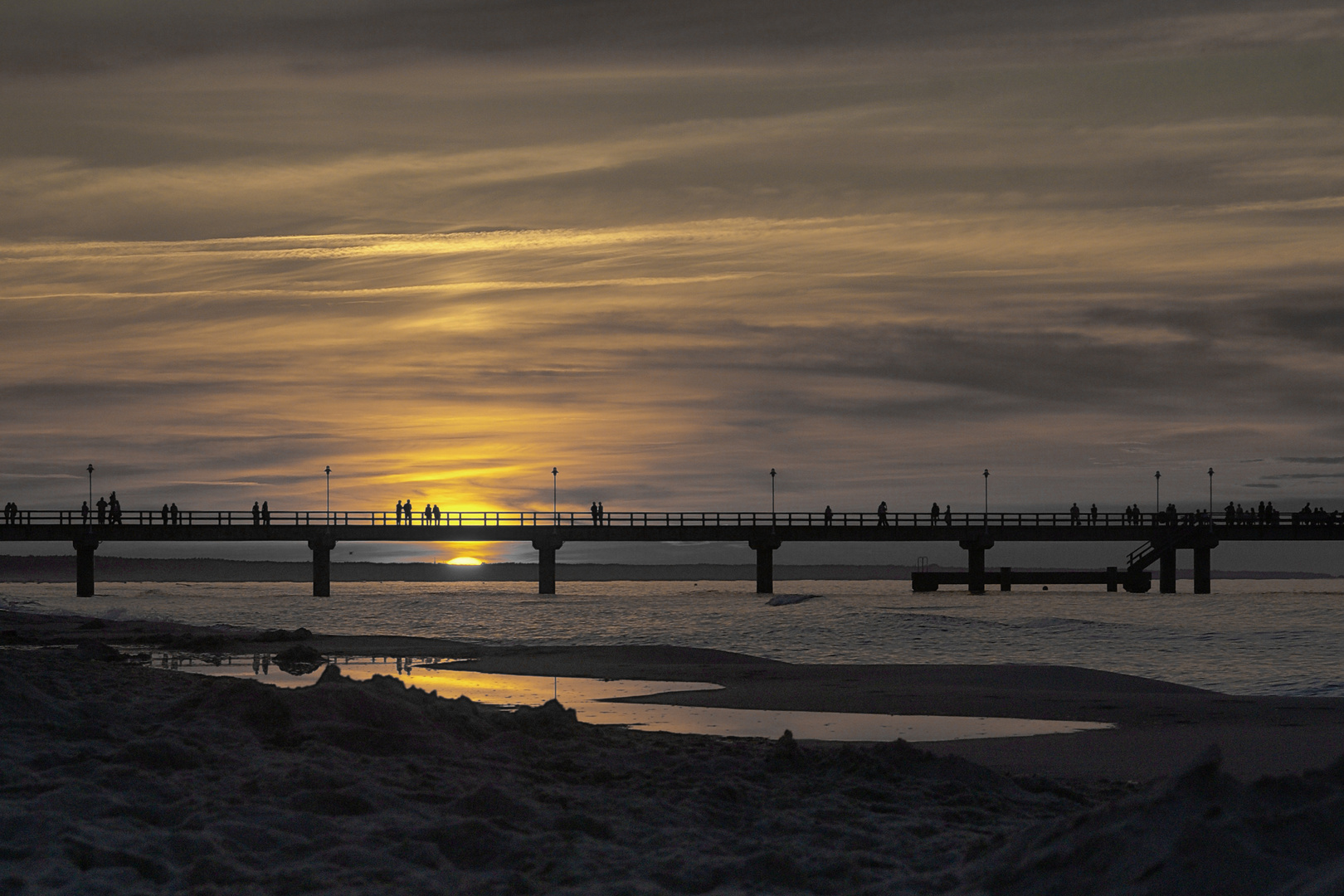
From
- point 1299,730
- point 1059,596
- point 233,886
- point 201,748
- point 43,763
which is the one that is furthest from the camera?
point 1059,596

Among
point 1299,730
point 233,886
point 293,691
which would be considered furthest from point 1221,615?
point 233,886

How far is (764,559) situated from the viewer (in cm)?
8025

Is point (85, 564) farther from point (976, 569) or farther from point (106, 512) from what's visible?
point (976, 569)

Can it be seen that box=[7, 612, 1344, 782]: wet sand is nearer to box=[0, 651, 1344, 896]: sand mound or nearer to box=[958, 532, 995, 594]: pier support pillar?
box=[0, 651, 1344, 896]: sand mound

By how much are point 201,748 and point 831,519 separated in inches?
2779

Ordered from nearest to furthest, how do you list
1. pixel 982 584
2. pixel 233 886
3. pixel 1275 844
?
pixel 1275 844, pixel 233 886, pixel 982 584

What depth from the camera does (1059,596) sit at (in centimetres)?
7538

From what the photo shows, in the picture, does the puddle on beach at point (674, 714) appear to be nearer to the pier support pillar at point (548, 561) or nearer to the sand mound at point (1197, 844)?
the sand mound at point (1197, 844)

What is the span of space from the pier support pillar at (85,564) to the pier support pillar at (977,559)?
179 ft

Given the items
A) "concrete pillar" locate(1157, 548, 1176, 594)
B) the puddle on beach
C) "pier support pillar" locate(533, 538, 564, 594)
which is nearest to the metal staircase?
"concrete pillar" locate(1157, 548, 1176, 594)

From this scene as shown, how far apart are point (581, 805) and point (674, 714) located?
23.3 ft

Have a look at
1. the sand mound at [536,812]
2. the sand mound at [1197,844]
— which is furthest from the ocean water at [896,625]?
the sand mound at [1197,844]

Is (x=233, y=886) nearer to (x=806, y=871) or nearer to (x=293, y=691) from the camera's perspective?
(x=806, y=871)

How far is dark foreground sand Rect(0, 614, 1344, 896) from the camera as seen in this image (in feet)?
20.9
